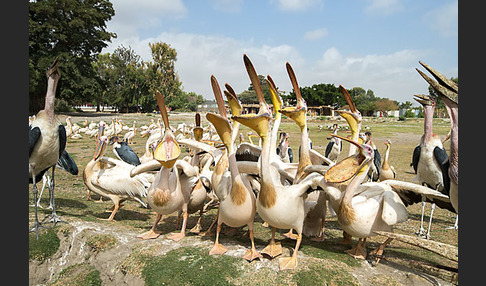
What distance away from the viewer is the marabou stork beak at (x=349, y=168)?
415 centimetres

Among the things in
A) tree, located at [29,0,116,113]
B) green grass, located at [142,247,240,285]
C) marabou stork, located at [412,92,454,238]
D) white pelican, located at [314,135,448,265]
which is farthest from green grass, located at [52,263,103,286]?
tree, located at [29,0,116,113]

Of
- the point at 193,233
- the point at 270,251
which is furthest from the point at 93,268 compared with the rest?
the point at 270,251

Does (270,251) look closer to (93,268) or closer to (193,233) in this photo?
(193,233)

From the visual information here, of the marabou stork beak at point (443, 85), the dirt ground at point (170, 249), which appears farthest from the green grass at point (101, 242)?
the marabou stork beak at point (443, 85)

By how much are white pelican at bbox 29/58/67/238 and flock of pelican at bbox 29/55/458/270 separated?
0.05 ft

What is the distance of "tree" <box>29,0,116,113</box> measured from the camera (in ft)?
99.3

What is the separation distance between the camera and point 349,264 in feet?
14.2

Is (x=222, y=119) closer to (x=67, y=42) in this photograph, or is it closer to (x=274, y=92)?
(x=274, y=92)

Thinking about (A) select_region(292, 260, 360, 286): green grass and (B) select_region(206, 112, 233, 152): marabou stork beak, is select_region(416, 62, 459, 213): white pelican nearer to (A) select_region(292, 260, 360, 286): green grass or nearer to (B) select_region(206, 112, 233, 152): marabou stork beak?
(A) select_region(292, 260, 360, 286): green grass

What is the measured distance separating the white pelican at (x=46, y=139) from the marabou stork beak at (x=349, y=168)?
14.9 ft

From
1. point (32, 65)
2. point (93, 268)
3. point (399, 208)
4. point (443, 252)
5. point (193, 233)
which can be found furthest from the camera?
point (32, 65)

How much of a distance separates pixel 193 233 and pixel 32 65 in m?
30.3

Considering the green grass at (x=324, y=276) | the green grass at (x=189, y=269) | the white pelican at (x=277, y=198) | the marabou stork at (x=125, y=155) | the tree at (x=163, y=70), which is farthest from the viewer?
the tree at (x=163, y=70)

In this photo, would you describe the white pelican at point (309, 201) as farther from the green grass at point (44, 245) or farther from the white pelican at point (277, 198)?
the green grass at point (44, 245)
